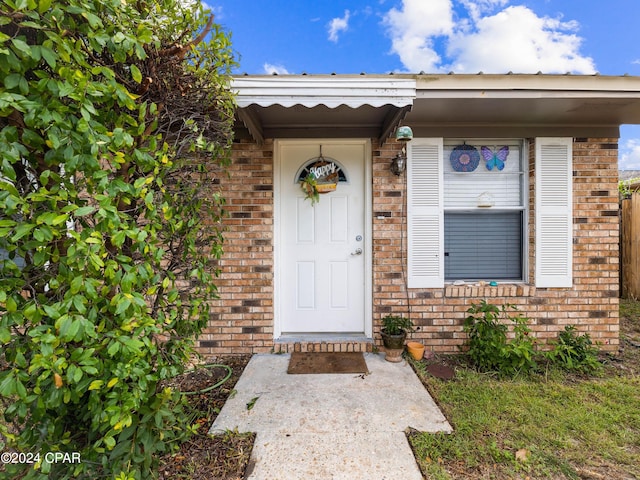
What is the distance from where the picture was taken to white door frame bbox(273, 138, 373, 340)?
3.29 meters

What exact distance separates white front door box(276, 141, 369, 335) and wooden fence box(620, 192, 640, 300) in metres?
5.45

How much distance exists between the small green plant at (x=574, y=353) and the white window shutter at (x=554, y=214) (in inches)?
21.5

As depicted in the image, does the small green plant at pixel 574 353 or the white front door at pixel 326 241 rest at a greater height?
the white front door at pixel 326 241

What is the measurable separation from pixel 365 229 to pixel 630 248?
5.53 meters

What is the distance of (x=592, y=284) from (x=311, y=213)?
3.23m

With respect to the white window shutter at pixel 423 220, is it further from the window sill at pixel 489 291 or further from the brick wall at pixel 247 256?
the brick wall at pixel 247 256

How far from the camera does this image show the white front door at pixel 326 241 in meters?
3.38

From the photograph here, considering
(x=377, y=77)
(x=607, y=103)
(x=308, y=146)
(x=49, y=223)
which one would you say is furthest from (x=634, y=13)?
(x=49, y=223)

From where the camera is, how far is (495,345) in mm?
2785

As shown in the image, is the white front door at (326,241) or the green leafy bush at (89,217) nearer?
the green leafy bush at (89,217)

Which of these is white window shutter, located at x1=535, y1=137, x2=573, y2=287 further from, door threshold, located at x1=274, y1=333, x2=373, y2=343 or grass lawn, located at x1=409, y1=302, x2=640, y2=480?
door threshold, located at x1=274, y1=333, x2=373, y2=343

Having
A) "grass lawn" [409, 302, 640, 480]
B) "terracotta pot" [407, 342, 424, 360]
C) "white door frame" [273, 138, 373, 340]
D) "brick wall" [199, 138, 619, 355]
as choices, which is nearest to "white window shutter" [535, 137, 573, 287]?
"brick wall" [199, 138, 619, 355]

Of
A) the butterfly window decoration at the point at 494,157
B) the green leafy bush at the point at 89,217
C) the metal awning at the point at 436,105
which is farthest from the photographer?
the butterfly window decoration at the point at 494,157

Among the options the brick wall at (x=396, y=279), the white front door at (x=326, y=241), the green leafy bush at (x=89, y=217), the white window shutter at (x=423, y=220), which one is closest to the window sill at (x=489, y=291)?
the brick wall at (x=396, y=279)
